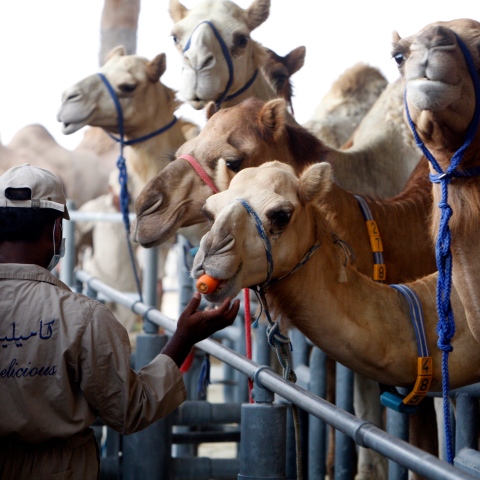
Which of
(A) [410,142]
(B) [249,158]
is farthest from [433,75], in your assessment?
(A) [410,142]

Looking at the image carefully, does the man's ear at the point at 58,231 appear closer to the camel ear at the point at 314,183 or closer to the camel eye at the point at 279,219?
the camel eye at the point at 279,219

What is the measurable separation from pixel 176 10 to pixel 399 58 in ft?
8.48

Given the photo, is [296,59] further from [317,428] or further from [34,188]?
[34,188]

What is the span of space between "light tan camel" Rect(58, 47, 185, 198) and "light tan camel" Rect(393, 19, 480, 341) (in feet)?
10.3

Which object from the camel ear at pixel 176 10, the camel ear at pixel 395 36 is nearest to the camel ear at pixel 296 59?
the camel ear at pixel 176 10

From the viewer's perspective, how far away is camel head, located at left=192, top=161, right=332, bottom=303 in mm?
2562

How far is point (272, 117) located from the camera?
375 centimetres

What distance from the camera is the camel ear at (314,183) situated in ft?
9.34

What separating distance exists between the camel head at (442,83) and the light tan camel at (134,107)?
126 inches

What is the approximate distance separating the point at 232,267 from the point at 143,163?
3350mm

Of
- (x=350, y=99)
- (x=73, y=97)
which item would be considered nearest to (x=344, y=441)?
(x=73, y=97)

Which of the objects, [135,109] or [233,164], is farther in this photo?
[135,109]

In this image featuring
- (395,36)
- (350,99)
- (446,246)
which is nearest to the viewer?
(446,246)

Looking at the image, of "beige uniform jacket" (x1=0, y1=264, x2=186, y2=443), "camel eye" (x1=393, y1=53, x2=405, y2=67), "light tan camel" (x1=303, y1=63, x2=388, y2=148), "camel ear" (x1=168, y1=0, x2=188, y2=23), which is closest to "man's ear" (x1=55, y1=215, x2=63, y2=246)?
"beige uniform jacket" (x1=0, y1=264, x2=186, y2=443)
